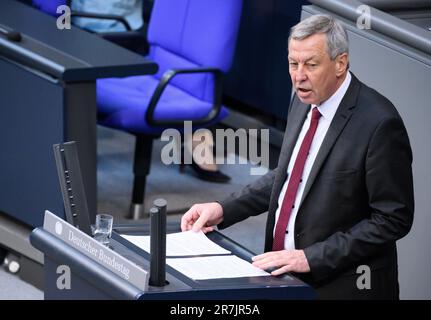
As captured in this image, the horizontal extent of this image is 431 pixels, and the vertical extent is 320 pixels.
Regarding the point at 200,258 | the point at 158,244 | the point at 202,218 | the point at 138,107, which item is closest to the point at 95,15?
the point at 138,107

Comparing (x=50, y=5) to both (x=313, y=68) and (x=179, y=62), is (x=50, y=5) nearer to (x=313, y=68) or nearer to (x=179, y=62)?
(x=179, y=62)

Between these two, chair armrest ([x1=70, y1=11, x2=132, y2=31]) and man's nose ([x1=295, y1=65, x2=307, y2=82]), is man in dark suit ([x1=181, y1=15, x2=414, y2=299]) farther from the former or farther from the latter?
chair armrest ([x1=70, y1=11, x2=132, y2=31])

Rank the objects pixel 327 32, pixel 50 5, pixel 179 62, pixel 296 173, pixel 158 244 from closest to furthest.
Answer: pixel 158 244
pixel 327 32
pixel 296 173
pixel 179 62
pixel 50 5

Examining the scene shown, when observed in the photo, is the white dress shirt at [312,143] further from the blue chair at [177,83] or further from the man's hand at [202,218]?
the blue chair at [177,83]

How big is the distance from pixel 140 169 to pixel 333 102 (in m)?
2.55

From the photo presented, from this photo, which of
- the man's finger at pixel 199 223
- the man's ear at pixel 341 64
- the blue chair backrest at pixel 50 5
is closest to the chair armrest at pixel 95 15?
the blue chair backrest at pixel 50 5

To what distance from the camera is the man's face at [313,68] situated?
2795 mm

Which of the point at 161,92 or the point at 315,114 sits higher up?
the point at 315,114

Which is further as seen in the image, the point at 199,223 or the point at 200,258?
the point at 199,223

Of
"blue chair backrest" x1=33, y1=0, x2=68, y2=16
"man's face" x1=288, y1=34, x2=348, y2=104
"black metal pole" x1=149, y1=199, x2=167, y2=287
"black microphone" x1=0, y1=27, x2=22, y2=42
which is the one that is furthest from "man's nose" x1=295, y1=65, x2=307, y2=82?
"blue chair backrest" x1=33, y1=0, x2=68, y2=16

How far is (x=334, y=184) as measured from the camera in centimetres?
291

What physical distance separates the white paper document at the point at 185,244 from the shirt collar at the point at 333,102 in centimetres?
46

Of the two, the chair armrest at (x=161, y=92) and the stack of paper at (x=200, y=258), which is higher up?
the stack of paper at (x=200, y=258)
